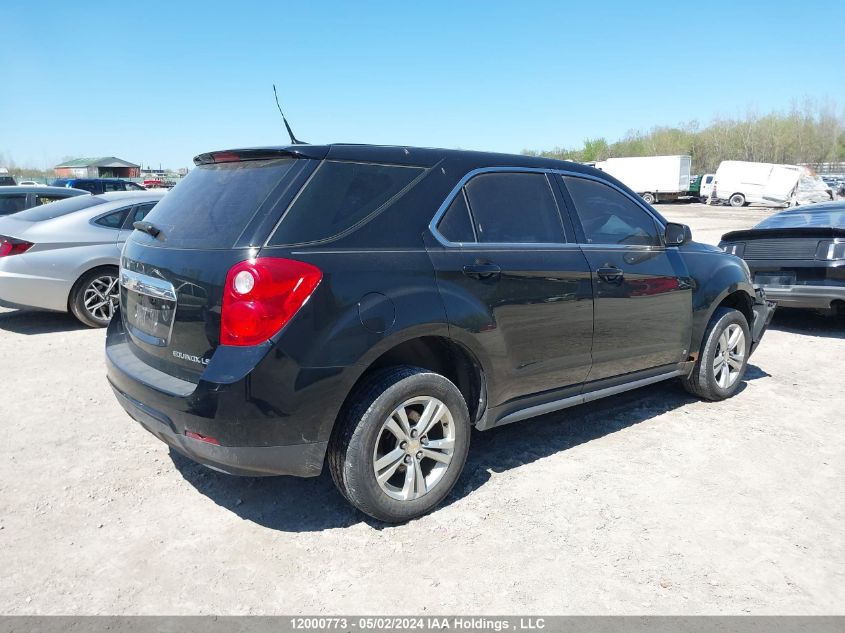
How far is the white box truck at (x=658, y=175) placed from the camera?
42719 mm

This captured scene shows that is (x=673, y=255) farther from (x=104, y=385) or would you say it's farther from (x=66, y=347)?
(x=66, y=347)

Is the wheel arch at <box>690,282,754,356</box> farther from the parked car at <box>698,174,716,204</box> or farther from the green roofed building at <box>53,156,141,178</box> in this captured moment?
the green roofed building at <box>53,156,141,178</box>

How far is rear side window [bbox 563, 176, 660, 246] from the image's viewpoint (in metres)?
4.23

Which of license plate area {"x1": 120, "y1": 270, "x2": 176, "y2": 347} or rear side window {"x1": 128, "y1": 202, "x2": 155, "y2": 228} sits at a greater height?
rear side window {"x1": 128, "y1": 202, "x2": 155, "y2": 228}

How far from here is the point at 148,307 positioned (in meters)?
3.32

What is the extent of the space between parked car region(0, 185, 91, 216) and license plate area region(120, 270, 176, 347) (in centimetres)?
765

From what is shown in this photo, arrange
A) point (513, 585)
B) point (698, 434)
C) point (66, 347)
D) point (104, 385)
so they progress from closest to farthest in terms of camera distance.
Result: point (513, 585), point (698, 434), point (104, 385), point (66, 347)

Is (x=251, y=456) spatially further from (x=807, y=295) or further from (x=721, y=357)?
(x=807, y=295)

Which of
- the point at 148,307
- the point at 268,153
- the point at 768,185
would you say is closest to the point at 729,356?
the point at 268,153

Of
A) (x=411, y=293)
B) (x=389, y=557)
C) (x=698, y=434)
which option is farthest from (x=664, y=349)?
(x=389, y=557)

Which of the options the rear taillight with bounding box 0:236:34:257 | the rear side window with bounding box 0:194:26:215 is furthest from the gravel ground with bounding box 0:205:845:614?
the rear side window with bounding box 0:194:26:215

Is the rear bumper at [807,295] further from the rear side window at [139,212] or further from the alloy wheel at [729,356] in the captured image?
the rear side window at [139,212]

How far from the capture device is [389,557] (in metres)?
3.06

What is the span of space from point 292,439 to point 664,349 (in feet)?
9.41
